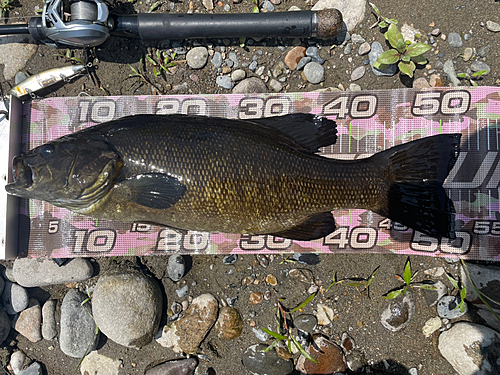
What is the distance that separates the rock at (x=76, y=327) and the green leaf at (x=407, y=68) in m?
4.11

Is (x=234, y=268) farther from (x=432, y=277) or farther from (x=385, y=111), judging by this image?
(x=385, y=111)

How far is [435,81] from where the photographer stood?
125 inches

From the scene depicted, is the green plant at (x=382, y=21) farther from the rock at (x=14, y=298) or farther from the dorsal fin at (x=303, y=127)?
the rock at (x=14, y=298)

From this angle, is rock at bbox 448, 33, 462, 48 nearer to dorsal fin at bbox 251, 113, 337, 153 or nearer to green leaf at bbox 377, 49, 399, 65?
green leaf at bbox 377, 49, 399, 65

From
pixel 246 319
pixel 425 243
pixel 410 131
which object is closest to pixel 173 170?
pixel 246 319

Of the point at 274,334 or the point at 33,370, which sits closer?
the point at 274,334

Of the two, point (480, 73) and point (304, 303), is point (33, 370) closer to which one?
point (304, 303)

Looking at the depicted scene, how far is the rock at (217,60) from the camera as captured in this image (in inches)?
129

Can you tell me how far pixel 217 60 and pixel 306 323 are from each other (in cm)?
293

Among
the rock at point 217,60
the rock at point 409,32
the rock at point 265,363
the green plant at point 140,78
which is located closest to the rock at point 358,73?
the rock at point 409,32

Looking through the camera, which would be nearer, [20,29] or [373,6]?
[20,29]

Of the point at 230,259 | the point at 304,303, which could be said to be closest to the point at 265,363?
the point at 304,303

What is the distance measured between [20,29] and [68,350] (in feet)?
10.8

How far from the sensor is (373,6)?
3.19 meters
